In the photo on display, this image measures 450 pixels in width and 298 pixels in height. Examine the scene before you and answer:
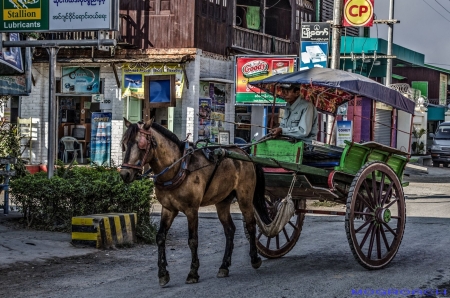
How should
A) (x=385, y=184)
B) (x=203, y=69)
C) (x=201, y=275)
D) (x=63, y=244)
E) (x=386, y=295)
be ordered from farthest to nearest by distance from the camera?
1. (x=203, y=69)
2. (x=63, y=244)
3. (x=385, y=184)
4. (x=201, y=275)
5. (x=386, y=295)

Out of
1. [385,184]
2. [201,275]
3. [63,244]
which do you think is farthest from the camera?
[63,244]

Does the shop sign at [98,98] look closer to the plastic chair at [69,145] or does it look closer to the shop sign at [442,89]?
the plastic chair at [69,145]

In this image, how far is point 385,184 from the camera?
1029 cm

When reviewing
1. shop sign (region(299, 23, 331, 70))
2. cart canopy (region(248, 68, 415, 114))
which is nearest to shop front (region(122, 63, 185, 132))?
shop sign (region(299, 23, 331, 70))

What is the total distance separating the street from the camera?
8.09 metres

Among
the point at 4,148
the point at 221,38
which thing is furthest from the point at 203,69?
the point at 4,148

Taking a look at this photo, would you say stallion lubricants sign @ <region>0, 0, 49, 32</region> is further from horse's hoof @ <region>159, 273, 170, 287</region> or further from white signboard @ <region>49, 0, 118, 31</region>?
horse's hoof @ <region>159, 273, 170, 287</region>

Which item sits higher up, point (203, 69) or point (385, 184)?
point (203, 69)

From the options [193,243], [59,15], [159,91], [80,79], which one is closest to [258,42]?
[80,79]

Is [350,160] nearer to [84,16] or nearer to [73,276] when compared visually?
[73,276]

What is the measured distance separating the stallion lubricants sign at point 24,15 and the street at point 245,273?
3.65 meters

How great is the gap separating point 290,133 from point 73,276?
3.20 meters

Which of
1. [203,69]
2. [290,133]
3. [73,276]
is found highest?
[203,69]

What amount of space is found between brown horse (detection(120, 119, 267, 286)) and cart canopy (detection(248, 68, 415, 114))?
4.67ft
